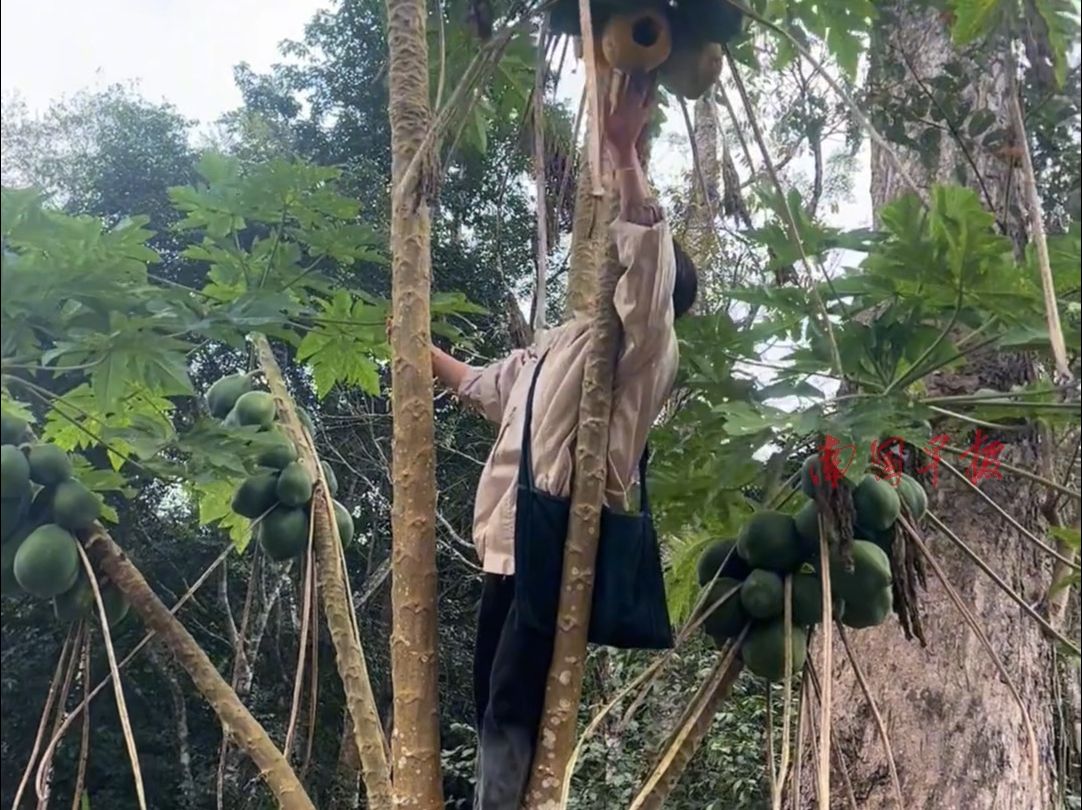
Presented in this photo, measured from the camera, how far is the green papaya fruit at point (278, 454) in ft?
3.56

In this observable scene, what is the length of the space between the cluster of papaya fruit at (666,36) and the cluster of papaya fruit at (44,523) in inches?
20.9

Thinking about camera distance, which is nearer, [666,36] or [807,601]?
[666,36]

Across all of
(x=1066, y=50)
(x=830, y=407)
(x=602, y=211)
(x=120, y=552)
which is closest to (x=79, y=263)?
(x=120, y=552)

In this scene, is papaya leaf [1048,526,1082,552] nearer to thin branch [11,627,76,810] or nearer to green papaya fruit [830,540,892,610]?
green papaya fruit [830,540,892,610]

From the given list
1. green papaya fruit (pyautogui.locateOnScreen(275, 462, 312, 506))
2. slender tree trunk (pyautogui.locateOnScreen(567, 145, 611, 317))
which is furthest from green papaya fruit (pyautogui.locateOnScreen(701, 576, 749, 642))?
green papaya fruit (pyautogui.locateOnScreen(275, 462, 312, 506))

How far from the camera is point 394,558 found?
93 centimetres

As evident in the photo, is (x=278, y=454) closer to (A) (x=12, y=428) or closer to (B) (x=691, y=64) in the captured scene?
(A) (x=12, y=428)

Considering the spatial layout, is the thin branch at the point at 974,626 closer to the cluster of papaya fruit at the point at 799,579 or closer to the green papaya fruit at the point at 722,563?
the cluster of papaya fruit at the point at 799,579

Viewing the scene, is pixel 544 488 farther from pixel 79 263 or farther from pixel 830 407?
pixel 79 263

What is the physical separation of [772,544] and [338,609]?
0.41 metres

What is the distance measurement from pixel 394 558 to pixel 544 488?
0.14 metres

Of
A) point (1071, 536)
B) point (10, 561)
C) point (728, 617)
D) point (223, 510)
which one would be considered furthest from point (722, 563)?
point (10, 561)

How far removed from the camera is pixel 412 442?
95 centimetres

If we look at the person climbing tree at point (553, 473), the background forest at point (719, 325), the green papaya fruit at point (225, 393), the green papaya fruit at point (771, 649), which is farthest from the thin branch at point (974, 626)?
the green papaya fruit at point (225, 393)
